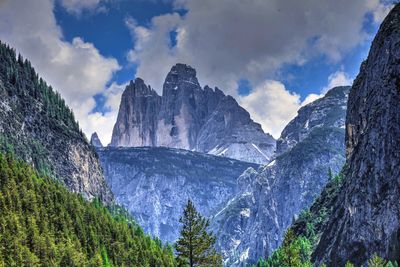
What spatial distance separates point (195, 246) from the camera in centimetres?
6128

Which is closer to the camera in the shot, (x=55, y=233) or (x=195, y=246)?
(x=195, y=246)

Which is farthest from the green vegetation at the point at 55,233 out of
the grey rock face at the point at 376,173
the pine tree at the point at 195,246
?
the pine tree at the point at 195,246

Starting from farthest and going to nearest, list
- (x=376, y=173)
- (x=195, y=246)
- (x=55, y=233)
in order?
(x=376, y=173), (x=55, y=233), (x=195, y=246)

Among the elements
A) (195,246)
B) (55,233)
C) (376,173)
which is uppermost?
(376,173)

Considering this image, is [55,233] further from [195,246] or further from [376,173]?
[195,246]

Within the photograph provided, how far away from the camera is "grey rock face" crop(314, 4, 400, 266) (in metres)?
139

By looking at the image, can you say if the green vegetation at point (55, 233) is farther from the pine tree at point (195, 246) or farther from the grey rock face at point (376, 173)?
the pine tree at point (195, 246)

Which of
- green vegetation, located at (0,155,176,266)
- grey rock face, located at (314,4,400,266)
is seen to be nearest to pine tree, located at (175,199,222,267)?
green vegetation, located at (0,155,176,266)

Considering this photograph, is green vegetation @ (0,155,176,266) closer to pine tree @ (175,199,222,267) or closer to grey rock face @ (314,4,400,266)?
grey rock face @ (314,4,400,266)

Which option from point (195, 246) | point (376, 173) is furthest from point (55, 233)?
point (195, 246)

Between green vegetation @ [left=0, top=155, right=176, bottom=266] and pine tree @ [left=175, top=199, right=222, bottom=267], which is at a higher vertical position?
green vegetation @ [left=0, top=155, right=176, bottom=266]

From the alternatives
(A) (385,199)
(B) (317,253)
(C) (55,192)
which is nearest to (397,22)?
(A) (385,199)

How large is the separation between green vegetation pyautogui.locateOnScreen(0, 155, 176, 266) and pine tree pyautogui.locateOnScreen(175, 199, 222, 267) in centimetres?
6572

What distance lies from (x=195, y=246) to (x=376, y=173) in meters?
103
